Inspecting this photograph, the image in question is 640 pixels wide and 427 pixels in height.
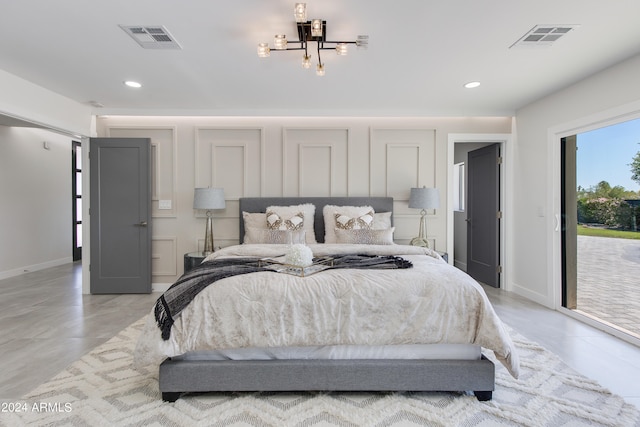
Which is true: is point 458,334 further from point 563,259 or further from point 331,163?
point 331,163

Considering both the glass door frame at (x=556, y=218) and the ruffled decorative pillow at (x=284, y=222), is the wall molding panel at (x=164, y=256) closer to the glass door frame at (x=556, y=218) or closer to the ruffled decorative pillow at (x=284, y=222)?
the ruffled decorative pillow at (x=284, y=222)

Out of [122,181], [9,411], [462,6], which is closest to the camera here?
[9,411]

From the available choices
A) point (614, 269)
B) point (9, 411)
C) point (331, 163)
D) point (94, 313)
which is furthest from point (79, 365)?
point (614, 269)

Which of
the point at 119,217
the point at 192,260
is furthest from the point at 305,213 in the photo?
the point at 119,217

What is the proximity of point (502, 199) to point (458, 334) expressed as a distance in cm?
326

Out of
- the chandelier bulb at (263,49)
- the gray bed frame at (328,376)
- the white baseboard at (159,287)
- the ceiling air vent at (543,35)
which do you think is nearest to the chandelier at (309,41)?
the chandelier bulb at (263,49)

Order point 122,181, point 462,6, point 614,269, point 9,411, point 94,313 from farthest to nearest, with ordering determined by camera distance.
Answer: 1. point 122,181
2. point 94,313
3. point 614,269
4. point 462,6
5. point 9,411

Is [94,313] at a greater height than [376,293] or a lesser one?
lesser

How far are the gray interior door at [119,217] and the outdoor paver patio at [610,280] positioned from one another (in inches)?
203

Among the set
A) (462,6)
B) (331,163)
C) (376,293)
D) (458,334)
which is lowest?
(458,334)

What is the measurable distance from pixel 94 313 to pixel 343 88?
3.67m

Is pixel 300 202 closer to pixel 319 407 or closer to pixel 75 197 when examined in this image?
pixel 319 407

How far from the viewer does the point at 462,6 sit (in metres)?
1.99

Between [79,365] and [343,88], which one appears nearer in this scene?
[79,365]
